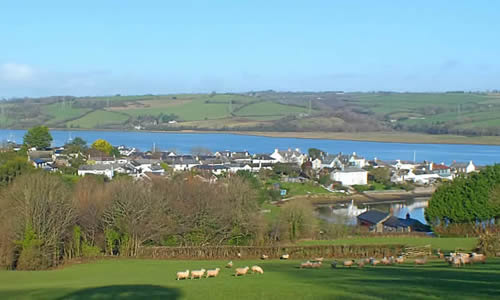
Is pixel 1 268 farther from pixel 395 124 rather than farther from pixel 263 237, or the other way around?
pixel 395 124

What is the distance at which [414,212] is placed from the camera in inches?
1630

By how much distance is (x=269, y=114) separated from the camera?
131875mm

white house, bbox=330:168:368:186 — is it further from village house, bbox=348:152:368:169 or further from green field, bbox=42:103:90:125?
green field, bbox=42:103:90:125

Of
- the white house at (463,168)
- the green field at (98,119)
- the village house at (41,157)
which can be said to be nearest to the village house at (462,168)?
the white house at (463,168)

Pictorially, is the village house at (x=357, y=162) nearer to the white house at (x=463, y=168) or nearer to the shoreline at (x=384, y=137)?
the white house at (x=463, y=168)

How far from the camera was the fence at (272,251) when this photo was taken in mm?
20189

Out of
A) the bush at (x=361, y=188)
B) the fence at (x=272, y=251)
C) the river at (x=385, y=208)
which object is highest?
the fence at (x=272, y=251)

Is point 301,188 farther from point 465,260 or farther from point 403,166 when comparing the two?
point 465,260

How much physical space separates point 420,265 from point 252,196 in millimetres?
12030

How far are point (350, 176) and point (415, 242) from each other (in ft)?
101

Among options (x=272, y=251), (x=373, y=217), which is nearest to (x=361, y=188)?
(x=373, y=217)

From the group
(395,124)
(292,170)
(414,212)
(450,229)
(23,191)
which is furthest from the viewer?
(395,124)

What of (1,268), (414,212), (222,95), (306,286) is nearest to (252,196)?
(1,268)

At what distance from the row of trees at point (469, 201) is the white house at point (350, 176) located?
2405 centimetres
